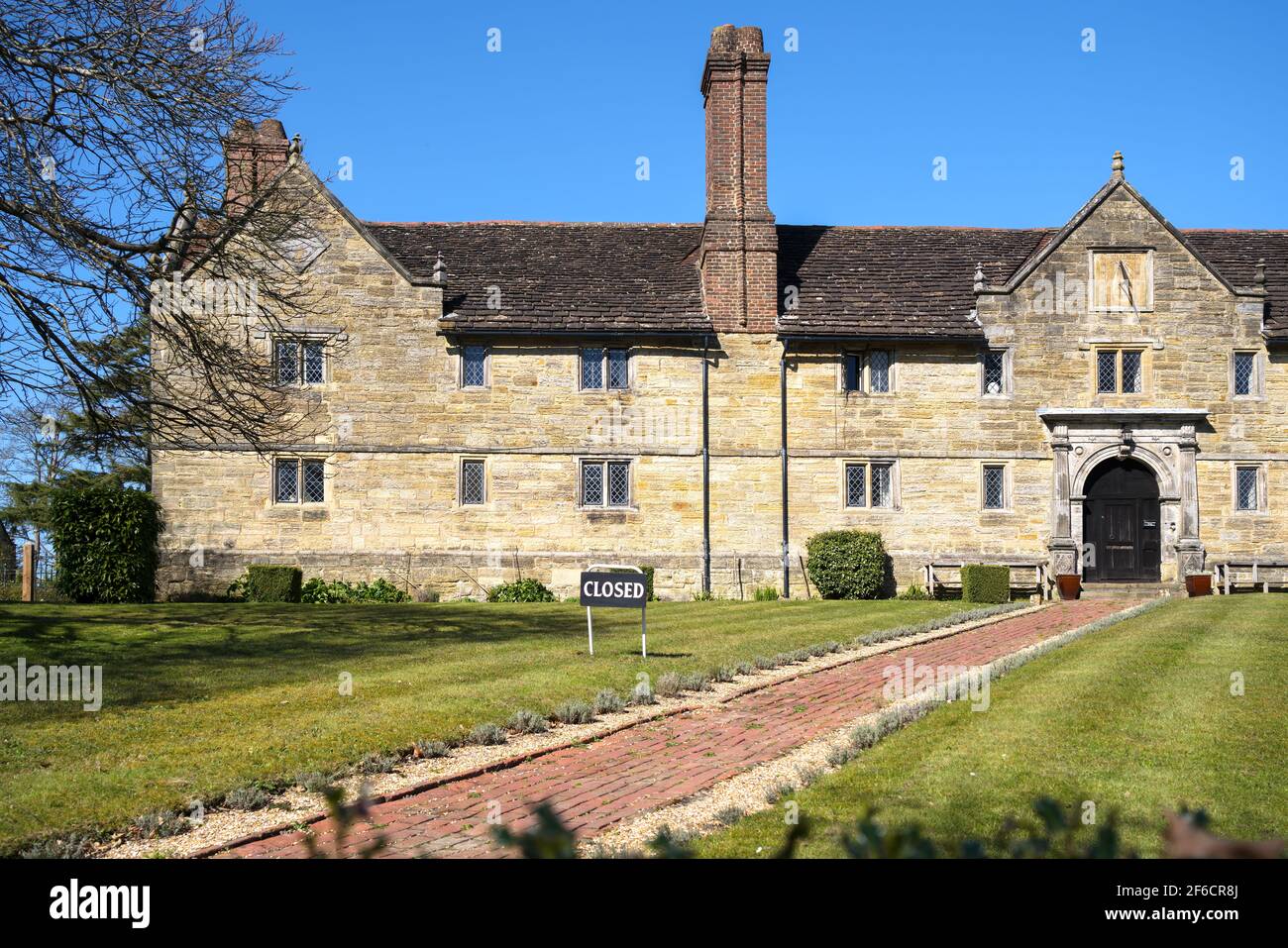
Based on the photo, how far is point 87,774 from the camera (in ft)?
28.5

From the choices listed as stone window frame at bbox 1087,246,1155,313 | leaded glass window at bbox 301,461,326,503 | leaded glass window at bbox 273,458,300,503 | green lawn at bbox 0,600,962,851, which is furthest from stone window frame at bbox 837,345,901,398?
leaded glass window at bbox 273,458,300,503

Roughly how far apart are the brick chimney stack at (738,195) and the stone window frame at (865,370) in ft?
7.30

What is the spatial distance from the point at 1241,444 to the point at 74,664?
27669 mm

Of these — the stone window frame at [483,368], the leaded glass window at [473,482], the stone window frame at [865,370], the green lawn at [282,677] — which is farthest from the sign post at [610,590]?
the stone window frame at [865,370]

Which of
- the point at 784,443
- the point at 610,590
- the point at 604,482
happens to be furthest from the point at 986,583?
the point at 610,590

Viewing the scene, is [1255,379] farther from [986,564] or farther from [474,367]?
[474,367]

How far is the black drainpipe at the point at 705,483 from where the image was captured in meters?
28.8

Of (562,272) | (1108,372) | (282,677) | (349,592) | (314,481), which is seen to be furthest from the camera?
(562,272)

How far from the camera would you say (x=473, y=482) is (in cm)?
2906

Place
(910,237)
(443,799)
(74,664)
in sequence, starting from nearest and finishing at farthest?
(443,799) → (74,664) → (910,237)

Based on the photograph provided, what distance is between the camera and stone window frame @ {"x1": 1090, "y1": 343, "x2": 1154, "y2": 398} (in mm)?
29438

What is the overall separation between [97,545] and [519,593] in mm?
9759
